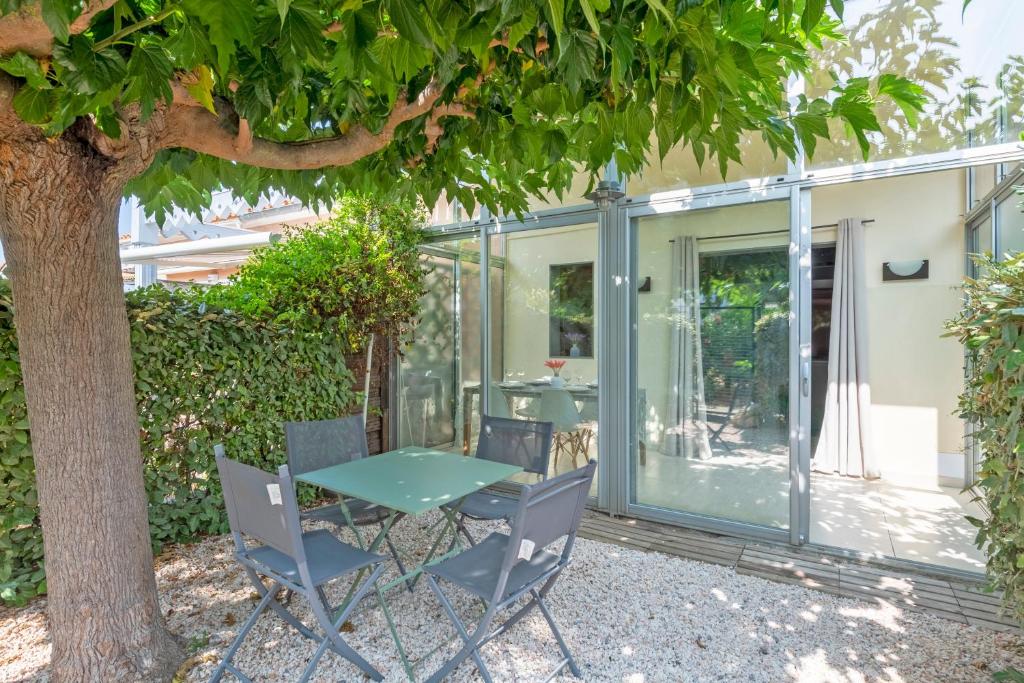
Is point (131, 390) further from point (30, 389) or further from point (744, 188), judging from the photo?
point (744, 188)

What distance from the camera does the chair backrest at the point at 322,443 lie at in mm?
3252

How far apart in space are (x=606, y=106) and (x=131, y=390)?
2.42 meters

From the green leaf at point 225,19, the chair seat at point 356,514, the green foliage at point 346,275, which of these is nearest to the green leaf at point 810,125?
the green leaf at point 225,19

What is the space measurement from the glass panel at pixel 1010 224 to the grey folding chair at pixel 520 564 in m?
3.61

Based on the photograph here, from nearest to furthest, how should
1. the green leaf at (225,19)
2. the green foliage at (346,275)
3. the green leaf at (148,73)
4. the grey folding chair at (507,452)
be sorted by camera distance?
the green leaf at (225,19), the green leaf at (148,73), the grey folding chair at (507,452), the green foliage at (346,275)

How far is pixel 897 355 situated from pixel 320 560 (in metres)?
5.89

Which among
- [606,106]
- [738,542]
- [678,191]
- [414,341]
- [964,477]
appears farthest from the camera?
[414,341]

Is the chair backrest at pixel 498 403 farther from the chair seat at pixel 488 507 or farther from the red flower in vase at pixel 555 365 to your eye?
the chair seat at pixel 488 507

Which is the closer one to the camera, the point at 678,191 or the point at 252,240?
the point at 678,191

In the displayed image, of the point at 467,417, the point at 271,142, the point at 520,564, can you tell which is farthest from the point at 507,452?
the point at 271,142

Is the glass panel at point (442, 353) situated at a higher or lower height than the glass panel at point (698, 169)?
lower

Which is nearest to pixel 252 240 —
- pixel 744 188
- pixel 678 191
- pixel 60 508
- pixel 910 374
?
pixel 60 508

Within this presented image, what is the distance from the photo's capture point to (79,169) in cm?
203

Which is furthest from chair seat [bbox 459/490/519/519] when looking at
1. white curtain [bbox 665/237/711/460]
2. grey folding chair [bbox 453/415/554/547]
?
white curtain [bbox 665/237/711/460]
